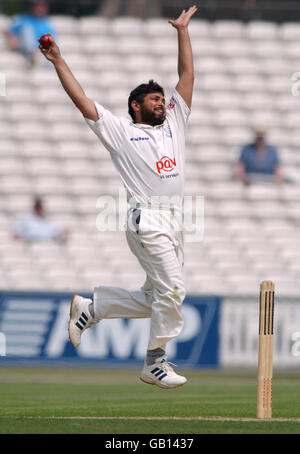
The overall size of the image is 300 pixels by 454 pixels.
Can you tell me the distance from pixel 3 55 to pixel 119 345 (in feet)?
24.5

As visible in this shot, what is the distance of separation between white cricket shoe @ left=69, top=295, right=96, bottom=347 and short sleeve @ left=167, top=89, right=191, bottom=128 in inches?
59.6

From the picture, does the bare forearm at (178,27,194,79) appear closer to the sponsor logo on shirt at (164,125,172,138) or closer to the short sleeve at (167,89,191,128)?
the short sleeve at (167,89,191,128)

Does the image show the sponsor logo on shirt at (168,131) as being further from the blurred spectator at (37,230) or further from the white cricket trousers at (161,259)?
the blurred spectator at (37,230)

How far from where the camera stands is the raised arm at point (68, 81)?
7.70 meters

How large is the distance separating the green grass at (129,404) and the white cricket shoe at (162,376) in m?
0.26

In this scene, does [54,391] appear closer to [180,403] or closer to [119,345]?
[180,403]

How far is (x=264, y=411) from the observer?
788 centimetres

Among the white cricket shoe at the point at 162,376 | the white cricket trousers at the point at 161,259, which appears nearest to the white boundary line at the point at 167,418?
the white cricket shoe at the point at 162,376

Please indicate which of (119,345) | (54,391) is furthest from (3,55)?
(54,391)

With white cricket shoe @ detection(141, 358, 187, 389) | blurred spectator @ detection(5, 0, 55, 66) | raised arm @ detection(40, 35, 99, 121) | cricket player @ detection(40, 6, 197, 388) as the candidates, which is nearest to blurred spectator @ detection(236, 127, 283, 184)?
blurred spectator @ detection(5, 0, 55, 66)

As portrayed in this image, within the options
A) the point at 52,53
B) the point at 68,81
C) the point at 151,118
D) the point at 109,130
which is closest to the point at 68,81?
the point at 68,81

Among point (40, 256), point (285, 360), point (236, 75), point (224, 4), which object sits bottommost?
point (285, 360)

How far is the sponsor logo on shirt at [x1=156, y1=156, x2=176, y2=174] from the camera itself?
7.76 m
